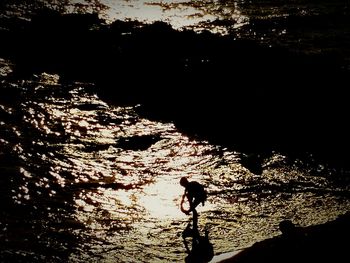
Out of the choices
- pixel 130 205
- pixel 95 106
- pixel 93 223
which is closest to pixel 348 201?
pixel 130 205

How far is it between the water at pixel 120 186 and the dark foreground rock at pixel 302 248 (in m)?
0.98

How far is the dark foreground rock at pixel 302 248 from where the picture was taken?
6805mm

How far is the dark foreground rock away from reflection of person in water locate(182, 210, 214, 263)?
0.61 metres

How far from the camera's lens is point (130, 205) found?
32.7 feet

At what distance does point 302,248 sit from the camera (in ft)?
22.6

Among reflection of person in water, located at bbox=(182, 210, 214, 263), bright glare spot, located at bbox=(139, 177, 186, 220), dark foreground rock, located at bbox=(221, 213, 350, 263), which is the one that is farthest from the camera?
bright glare spot, located at bbox=(139, 177, 186, 220)

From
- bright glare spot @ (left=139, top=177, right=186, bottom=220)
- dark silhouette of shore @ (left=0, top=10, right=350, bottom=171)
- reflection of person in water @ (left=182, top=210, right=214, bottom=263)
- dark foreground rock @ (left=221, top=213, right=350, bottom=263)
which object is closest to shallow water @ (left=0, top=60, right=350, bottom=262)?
bright glare spot @ (left=139, top=177, right=186, bottom=220)

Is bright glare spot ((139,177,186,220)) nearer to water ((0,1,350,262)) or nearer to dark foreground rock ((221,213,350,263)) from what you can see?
water ((0,1,350,262))

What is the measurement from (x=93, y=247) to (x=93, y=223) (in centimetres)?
105

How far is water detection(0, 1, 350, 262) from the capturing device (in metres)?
8.26

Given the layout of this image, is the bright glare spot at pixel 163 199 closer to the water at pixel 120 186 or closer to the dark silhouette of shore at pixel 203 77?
the water at pixel 120 186

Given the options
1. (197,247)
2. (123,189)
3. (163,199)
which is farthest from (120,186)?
(197,247)

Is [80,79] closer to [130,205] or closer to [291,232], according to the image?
[130,205]

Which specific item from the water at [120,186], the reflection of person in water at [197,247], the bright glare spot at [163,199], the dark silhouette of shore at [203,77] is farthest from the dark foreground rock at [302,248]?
the dark silhouette of shore at [203,77]
